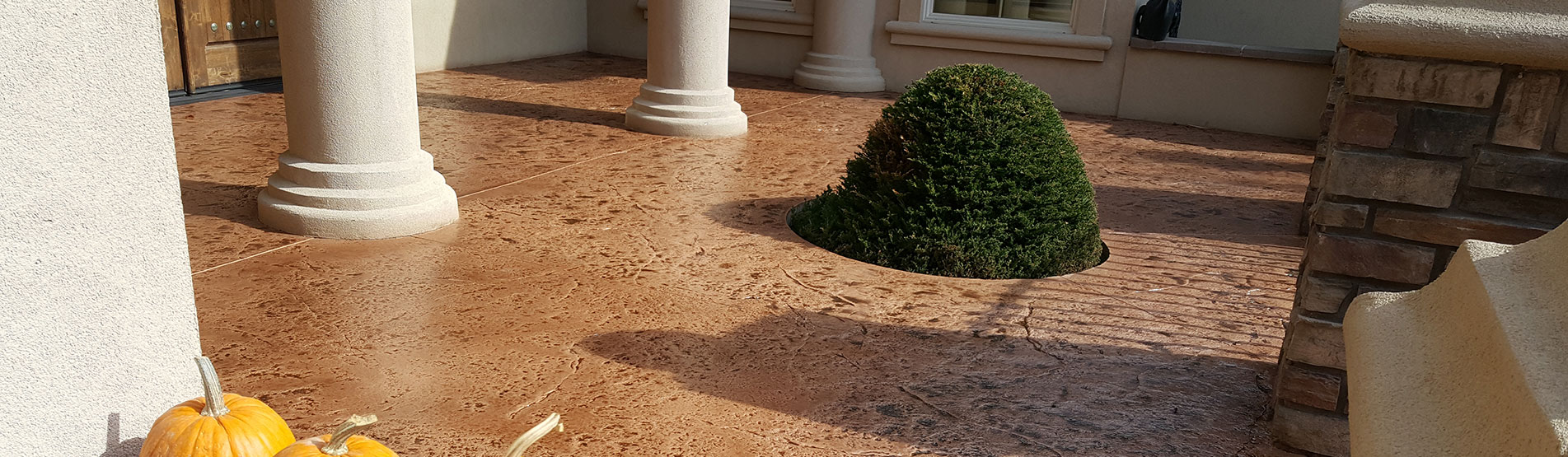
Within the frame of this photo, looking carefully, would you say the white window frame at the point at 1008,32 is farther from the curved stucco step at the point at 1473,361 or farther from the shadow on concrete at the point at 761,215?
the curved stucco step at the point at 1473,361

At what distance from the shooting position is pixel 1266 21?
1216 cm

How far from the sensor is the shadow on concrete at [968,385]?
2.99m

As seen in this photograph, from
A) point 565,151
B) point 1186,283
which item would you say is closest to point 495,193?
point 565,151

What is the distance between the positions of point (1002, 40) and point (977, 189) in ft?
18.4

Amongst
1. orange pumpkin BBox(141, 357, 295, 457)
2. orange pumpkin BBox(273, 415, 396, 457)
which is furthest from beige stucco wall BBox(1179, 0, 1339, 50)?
orange pumpkin BBox(141, 357, 295, 457)

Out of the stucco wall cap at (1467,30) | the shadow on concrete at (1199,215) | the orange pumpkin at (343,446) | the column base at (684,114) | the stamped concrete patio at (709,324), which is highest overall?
the stucco wall cap at (1467,30)

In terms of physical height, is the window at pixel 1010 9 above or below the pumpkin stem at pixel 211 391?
above

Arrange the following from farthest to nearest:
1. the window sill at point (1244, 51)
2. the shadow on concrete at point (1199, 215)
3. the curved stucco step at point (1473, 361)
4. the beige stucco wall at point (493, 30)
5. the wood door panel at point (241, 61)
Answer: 1. the beige stucco wall at point (493, 30)
2. the window sill at point (1244, 51)
3. the wood door panel at point (241, 61)
4. the shadow on concrete at point (1199, 215)
5. the curved stucco step at point (1473, 361)

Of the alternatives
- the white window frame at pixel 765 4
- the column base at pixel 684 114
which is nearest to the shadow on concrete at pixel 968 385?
the column base at pixel 684 114

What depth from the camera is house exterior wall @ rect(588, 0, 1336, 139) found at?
8.78 meters

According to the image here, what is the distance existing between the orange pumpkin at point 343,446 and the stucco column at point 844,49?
8.24 metres

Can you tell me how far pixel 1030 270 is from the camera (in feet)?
14.9

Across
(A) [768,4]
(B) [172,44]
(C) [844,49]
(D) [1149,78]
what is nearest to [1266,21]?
(D) [1149,78]

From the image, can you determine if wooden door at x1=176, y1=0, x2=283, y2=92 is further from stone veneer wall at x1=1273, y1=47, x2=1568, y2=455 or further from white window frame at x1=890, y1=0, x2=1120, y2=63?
stone veneer wall at x1=1273, y1=47, x2=1568, y2=455
